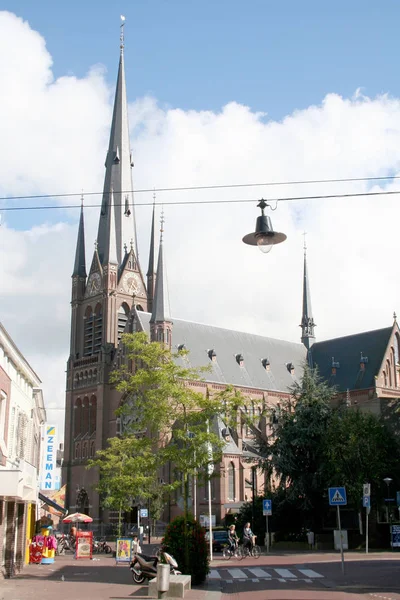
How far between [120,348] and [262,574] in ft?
156

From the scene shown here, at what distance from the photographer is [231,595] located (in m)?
18.7

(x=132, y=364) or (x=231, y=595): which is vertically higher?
(x=132, y=364)

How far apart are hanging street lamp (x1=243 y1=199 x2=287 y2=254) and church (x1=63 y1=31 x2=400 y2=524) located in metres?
52.7

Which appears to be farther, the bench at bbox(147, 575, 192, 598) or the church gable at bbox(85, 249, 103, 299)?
the church gable at bbox(85, 249, 103, 299)

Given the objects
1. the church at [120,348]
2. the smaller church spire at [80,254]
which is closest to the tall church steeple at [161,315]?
the church at [120,348]

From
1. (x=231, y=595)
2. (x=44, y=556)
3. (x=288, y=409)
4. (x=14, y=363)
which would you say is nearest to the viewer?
(x=231, y=595)

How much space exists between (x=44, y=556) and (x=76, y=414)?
45.1 m

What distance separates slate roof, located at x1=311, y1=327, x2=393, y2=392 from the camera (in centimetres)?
7500

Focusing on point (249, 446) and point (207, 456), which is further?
point (249, 446)

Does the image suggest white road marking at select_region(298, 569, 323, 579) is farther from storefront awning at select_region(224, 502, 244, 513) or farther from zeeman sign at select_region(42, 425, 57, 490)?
storefront awning at select_region(224, 502, 244, 513)

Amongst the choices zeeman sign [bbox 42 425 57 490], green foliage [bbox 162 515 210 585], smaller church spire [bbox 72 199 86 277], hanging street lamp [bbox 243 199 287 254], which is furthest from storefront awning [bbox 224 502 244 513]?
hanging street lamp [bbox 243 199 287 254]

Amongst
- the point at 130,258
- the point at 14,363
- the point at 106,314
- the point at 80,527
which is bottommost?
the point at 80,527

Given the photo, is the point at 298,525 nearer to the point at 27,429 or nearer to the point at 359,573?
the point at 359,573

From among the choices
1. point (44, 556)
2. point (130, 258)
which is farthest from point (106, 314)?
point (44, 556)
